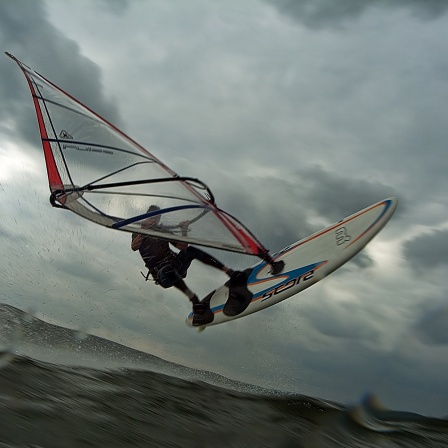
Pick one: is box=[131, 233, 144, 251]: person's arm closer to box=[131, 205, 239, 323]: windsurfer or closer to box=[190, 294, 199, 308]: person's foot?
box=[131, 205, 239, 323]: windsurfer

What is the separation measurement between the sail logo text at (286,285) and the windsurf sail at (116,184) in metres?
1.12

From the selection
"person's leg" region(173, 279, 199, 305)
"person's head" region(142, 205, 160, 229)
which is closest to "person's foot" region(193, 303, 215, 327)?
"person's leg" region(173, 279, 199, 305)

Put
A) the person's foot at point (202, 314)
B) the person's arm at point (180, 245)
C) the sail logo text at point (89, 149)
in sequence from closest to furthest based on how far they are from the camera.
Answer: the person's arm at point (180, 245) → the sail logo text at point (89, 149) → the person's foot at point (202, 314)

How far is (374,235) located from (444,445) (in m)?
4.88

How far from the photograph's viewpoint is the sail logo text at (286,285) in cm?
873

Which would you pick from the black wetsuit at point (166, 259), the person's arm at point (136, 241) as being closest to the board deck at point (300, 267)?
the black wetsuit at point (166, 259)

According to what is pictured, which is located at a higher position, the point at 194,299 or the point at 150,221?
the point at 150,221

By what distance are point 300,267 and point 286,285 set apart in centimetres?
42

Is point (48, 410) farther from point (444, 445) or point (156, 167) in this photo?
point (444, 445)

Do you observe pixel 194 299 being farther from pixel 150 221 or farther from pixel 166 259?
pixel 150 221

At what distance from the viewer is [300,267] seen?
29.0 ft

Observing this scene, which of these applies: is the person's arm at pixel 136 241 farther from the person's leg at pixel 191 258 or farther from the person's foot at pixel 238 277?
the person's foot at pixel 238 277

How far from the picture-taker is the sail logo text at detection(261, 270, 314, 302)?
28.6 ft

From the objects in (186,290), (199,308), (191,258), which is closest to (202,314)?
(199,308)
